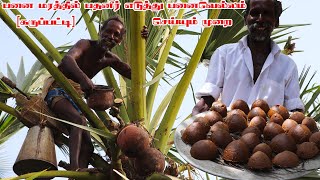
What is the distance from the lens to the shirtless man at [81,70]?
328 centimetres

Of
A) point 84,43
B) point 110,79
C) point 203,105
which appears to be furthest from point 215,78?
point 110,79

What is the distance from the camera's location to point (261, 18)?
2916 millimetres

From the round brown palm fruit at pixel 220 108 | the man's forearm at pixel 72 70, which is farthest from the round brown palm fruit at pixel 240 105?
the man's forearm at pixel 72 70

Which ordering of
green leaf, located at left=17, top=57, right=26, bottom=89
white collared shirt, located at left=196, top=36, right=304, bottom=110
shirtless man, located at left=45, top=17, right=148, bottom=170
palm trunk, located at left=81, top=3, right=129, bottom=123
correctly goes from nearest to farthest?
1. white collared shirt, located at left=196, top=36, right=304, bottom=110
2. shirtless man, located at left=45, top=17, right=148, bottom=170
3. palm trunk, located at left=81, top=3, right=129, bottom=123
4. green leaf, located at left=17, top=57, right=26, bottom=89

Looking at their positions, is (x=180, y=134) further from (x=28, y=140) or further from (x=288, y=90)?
(x=28, y=140)

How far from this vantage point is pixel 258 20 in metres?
2.91

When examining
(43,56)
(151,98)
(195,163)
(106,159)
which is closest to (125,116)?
(151,98)

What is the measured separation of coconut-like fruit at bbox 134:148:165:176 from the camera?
2799mm

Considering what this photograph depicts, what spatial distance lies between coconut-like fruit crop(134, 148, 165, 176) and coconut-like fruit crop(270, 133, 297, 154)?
621 mm

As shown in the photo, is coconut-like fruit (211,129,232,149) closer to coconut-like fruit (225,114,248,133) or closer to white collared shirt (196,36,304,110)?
coconut-like fruit (225,114,248,133)

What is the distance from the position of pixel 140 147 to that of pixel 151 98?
4.28ft

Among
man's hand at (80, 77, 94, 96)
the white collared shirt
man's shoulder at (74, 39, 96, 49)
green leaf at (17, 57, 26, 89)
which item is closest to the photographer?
the white collared shirt

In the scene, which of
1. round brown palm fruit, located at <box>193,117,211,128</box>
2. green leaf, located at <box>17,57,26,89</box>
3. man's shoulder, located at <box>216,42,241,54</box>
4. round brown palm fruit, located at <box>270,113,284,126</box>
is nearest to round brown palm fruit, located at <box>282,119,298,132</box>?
round brown palm fruit, located at <box>270,113,284,126</box>

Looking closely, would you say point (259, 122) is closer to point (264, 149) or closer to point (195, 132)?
point (264, 149)
